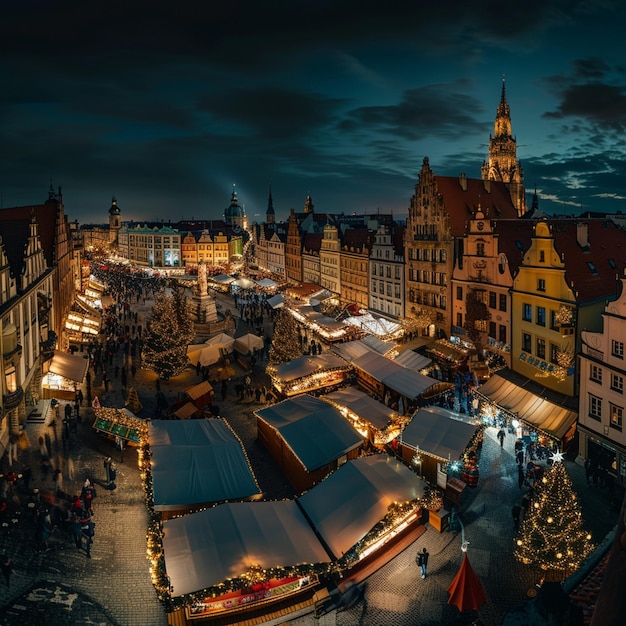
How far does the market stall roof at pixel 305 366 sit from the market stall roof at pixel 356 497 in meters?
13.3

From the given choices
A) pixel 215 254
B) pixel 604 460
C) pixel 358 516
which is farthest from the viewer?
pixel 215 254

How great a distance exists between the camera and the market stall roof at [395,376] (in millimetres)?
30208

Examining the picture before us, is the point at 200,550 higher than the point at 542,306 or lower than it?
lower

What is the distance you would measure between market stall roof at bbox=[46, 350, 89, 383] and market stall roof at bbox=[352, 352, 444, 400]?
705 inches

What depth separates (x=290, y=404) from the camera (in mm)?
26594

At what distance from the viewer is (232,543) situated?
49.5 feet

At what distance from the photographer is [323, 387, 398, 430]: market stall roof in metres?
25.3

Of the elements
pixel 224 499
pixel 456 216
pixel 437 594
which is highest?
pixel 456 216

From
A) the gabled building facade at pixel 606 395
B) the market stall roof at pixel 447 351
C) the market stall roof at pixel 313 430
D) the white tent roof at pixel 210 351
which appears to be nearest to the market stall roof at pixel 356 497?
the market stall roof at pixel 313 430

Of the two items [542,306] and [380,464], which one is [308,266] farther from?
[380,464]

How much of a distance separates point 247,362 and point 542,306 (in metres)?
23.2

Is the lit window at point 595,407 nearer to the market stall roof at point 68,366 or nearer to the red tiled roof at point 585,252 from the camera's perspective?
the red tiled roof at point 585,252

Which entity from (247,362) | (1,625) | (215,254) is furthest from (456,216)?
(215,254)

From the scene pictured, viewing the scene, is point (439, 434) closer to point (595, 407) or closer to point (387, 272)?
point (595, 407)
